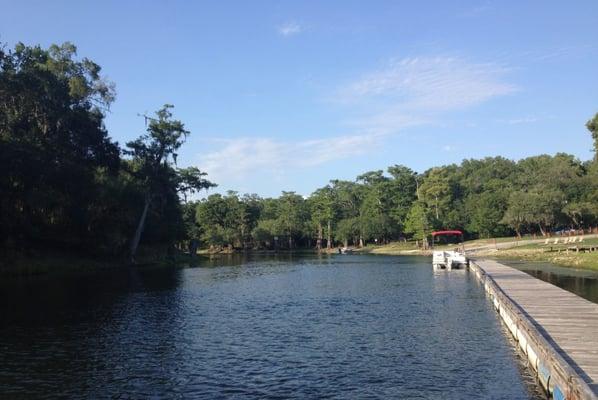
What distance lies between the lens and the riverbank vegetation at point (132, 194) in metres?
51.5

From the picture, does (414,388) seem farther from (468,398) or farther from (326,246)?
(326,246)

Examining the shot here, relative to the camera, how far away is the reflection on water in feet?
100

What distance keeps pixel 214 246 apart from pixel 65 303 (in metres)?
110

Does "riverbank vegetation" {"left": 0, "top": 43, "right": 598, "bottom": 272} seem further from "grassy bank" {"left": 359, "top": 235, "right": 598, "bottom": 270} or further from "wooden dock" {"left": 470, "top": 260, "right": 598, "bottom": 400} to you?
"wooden dock" {"left": 470, "top": 260, "right": 598, "bottom": 400}

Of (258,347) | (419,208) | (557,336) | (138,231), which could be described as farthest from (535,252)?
(258,347)

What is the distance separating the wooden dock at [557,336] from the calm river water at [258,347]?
0.77m

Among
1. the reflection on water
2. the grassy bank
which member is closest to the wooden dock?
the reflection on water

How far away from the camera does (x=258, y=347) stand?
61.5 ft

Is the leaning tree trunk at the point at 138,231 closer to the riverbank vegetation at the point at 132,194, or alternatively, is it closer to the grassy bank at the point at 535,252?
the riverbank vegetation at the point at 132,194

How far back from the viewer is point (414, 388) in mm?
13750

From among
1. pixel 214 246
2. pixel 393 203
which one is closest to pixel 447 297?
pixel 393 203

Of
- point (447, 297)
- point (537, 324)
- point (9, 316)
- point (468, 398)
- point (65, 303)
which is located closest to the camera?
point (468, 398)

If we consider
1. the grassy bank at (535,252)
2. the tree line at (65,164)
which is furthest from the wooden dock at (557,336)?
the tree line at (65,164)

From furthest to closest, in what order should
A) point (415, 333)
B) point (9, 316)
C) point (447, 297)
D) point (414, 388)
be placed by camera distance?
point (447, 297) → point (9, 316) → point (415, 333) → point (414, 388)
